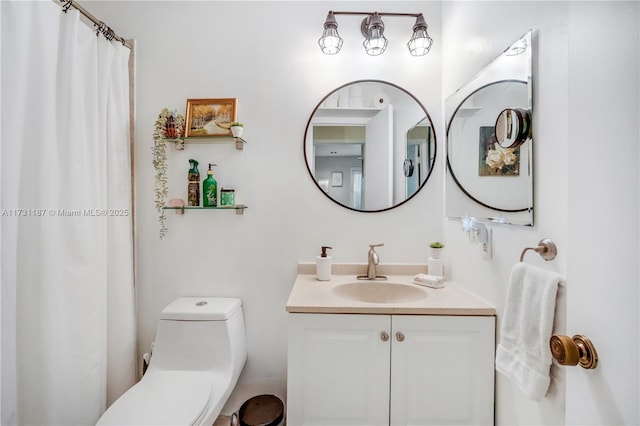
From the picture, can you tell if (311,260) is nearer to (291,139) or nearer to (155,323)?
(291,139)

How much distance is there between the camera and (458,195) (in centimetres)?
145

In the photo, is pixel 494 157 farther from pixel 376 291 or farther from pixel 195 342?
pixel 195 342

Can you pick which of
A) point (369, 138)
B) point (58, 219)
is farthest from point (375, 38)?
point (58, 219)

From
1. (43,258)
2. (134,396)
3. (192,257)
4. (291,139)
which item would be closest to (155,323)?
(192,257)

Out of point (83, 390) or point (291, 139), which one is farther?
point (291, 139)

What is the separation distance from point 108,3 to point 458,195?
223 centimetres

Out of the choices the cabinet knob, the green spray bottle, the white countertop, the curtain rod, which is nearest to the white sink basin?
the white countertop

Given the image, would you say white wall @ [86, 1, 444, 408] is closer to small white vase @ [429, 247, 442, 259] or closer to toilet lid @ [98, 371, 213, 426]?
small white vase @ [429, 247, 442, 259]

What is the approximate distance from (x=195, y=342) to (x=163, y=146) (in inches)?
42.5

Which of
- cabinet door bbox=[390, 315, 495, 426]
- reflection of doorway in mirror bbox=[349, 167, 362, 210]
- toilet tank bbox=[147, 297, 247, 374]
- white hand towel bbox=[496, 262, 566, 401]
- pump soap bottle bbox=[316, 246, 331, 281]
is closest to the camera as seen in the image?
white hand towel bbox=[496, 262, 566, 401]

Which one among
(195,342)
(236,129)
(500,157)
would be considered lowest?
(195,342)

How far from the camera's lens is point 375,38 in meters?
1.50

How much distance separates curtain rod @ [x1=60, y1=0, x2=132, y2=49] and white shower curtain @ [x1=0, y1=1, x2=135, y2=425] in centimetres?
3

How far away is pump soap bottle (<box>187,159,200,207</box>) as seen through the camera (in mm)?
1588
